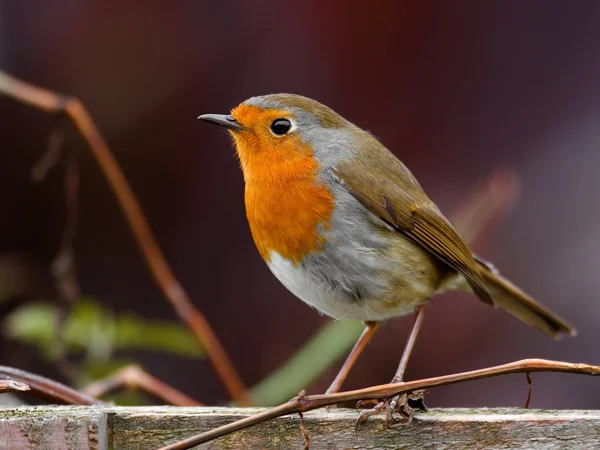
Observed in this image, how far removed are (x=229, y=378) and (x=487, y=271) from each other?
963 millimetres

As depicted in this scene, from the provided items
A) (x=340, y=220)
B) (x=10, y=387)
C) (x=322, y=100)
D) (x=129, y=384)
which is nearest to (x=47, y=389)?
(x=10, y=387)

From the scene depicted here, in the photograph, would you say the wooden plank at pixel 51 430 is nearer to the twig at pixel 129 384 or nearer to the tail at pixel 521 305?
the twig at pixel 129 384

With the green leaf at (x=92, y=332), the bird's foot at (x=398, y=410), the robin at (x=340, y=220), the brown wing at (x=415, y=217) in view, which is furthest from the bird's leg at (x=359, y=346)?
the bird's foot at (x=398, y=410)

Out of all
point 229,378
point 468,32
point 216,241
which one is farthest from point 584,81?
point 229,378

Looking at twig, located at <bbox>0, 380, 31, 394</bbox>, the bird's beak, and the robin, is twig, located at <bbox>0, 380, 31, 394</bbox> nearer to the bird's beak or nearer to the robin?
the robin

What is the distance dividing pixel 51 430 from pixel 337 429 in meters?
0.56

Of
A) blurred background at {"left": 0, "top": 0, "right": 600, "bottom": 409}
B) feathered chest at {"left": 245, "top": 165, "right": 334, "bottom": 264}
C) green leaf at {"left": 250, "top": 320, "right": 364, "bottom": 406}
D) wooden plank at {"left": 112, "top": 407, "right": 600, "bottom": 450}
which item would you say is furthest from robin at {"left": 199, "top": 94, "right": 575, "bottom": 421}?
blurred background at {"left": 0, "top": 0, "right": 600, "bottom": 409}

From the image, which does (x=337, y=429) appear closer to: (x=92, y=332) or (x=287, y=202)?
(x=287, y=202)

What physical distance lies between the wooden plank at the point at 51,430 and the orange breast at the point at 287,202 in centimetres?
88

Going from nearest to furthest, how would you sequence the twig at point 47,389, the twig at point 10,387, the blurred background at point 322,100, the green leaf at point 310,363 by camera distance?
the twig at point 10,387 < the twig at point 47,389 < the green leaf at point 310,363 < the blurred background at point 322,100

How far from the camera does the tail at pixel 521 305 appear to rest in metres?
2.91

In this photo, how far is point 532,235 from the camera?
156 inches

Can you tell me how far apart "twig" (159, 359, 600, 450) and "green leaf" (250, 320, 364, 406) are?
4.22 feet

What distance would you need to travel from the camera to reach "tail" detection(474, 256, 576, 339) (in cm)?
291
